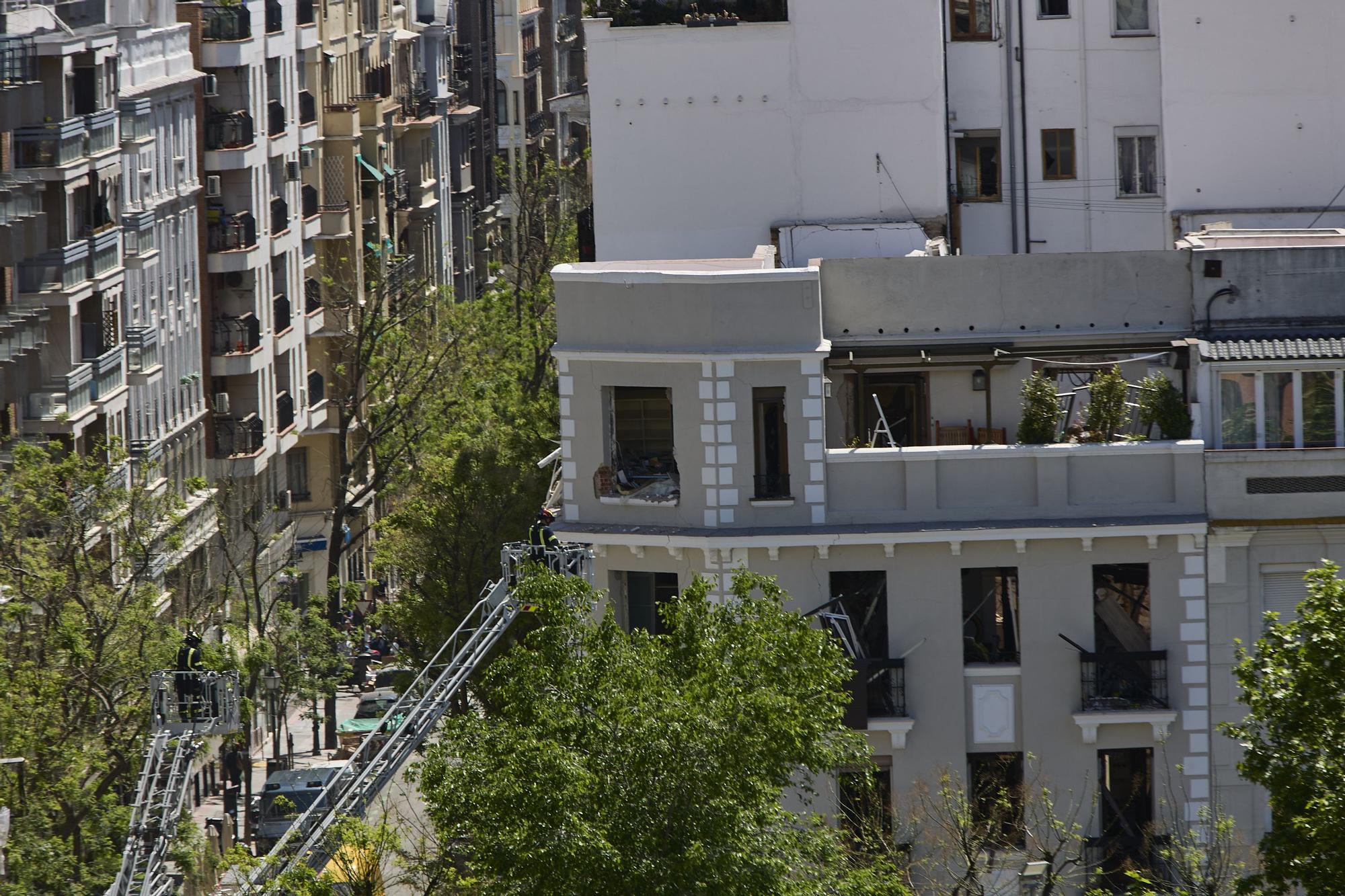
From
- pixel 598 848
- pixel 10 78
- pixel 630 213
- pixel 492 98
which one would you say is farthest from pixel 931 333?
pixel 492 98

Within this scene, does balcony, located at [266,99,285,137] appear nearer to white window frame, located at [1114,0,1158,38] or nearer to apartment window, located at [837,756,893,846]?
white window frame, located at [1114,0,1158,38]

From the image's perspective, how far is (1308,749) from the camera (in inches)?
1459

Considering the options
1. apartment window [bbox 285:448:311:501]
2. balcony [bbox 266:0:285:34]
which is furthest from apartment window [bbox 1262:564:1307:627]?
apartment window [bbox 285:448:311:501]

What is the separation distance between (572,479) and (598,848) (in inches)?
652

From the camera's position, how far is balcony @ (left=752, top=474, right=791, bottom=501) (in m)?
52.4

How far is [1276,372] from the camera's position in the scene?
173 feet

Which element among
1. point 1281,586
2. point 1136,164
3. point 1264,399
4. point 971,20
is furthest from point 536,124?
point 1281,586

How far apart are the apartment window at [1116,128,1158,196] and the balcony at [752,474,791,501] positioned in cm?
1934

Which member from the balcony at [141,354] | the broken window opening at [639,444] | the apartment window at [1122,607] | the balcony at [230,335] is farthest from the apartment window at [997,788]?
the balcony at [230,335]

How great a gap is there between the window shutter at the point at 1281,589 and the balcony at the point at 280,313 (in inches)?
2384

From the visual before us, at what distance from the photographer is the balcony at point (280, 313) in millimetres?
106688

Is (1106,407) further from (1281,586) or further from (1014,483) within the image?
(1281,586)

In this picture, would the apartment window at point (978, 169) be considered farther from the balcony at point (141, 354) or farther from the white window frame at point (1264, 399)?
the balcony at point (141, 354)

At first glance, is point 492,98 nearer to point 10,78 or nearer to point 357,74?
point 357,74
